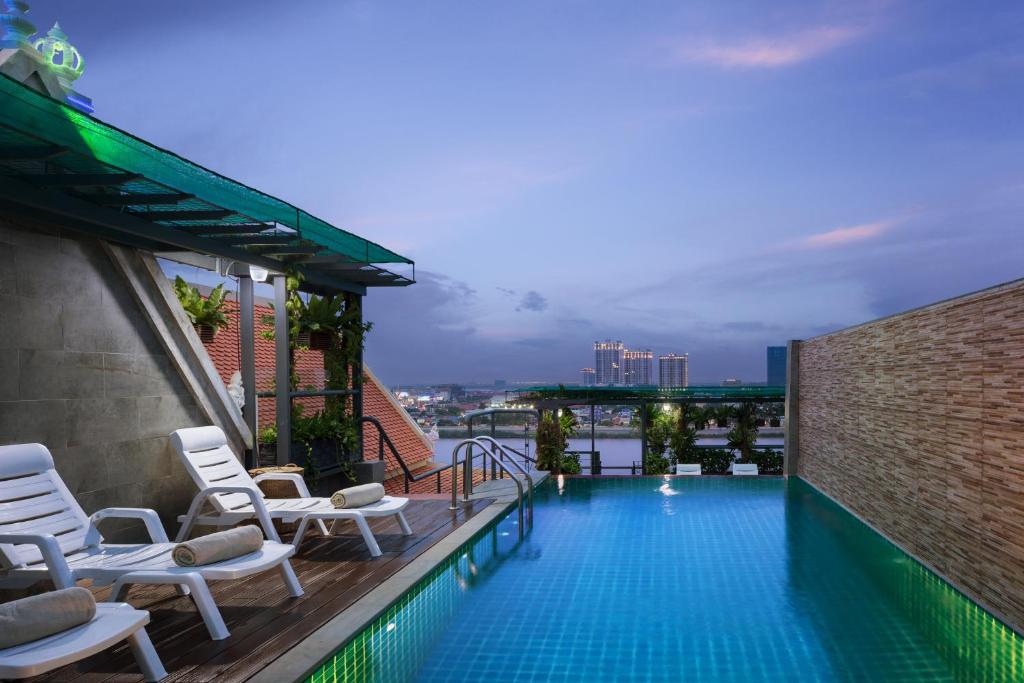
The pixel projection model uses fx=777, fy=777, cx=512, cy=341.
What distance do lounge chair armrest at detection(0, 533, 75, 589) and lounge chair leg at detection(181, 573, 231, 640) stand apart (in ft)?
1.82

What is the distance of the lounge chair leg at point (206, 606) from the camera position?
415cm

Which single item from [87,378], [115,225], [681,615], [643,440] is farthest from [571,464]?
[115,225]

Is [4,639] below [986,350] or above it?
below

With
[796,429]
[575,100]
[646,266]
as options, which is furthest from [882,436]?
[646,266]

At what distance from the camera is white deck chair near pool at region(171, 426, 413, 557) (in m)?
6.14

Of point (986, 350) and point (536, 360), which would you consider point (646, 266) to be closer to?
point (536, 360)

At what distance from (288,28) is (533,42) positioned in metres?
4.86

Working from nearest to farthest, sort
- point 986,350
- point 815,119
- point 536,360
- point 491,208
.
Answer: point 986,350, point 815,119, point 491,208, point 536,360

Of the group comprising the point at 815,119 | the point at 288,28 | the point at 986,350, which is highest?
the point at 288,28

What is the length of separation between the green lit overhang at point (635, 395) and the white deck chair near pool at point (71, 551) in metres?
12.9

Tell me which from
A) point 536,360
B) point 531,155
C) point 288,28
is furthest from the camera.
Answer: point 536,360

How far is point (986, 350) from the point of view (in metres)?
5.44

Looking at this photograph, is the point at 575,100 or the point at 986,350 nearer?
the point at 986,350

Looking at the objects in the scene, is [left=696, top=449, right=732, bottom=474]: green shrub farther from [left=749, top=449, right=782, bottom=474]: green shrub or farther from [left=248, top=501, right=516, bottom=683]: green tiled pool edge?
[left=248, top=501, right=516, bottom=683]: green tiled pool edge
